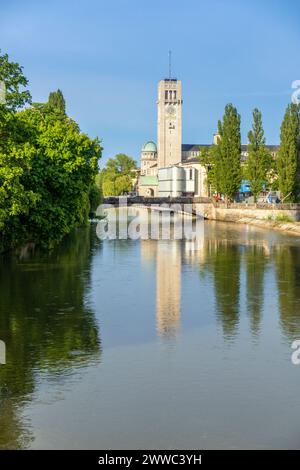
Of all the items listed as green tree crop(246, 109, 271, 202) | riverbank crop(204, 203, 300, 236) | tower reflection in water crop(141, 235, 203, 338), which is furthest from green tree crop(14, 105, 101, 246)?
green tree crop(246, 109, 271, 202)

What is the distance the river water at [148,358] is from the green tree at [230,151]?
2289 inches

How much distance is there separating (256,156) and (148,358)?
253ft

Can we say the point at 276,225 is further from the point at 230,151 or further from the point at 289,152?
the point at 230,151

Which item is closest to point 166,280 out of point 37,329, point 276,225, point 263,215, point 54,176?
point 54,176

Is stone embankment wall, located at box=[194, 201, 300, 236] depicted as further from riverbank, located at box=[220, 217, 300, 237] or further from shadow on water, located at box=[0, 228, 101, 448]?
shadow on water, located at box=[0, 228, 101, 448]

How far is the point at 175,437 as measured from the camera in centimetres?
1588

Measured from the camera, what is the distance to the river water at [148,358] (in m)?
16.3

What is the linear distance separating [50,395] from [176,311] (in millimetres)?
12336

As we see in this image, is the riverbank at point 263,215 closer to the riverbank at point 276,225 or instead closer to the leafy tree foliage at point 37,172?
the riverbank at point 276,225

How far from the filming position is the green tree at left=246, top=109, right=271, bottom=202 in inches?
3787

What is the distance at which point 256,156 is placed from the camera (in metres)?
96.4

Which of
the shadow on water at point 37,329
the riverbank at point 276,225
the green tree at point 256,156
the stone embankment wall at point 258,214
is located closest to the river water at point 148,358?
the shadow on water at point 37,329

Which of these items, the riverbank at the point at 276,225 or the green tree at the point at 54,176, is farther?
the riverbank at the point at 276,225

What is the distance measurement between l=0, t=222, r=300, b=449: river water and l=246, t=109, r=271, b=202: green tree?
5404 centimetres
